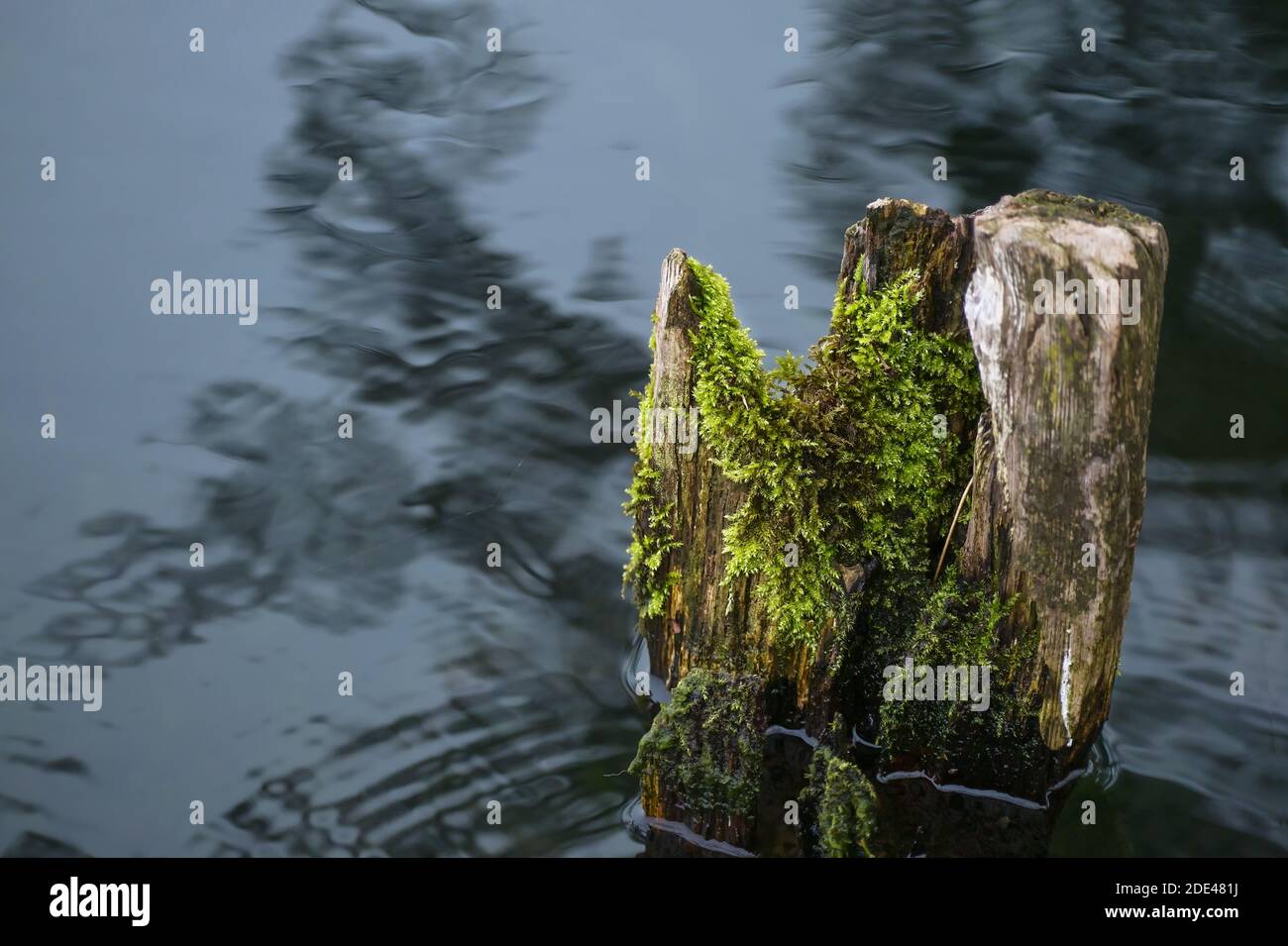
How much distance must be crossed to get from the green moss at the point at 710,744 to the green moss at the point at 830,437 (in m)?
0.35

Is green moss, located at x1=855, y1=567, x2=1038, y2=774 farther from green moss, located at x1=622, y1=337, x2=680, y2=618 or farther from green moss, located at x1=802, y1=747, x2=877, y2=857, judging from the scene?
green moss, located at x1=622, y1=337, x2=680, y2=618

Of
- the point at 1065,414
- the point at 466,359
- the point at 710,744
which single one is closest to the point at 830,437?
the point at 1065,414

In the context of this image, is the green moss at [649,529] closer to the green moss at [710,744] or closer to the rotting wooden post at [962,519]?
the rotting wooden post at [962,519]

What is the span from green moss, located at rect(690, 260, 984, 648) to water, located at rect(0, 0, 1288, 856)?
4.27 feet

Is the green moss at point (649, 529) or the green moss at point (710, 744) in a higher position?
the green moss at point (649, 529)

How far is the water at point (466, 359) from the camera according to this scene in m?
5.30

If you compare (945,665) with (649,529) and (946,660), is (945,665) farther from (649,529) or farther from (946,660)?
(649,529)

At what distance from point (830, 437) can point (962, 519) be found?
0.60 meters

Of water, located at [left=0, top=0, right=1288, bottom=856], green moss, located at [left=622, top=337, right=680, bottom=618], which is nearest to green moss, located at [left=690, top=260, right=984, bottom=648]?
green moss, located at [left=622, top=337, right=680, bottom=618]

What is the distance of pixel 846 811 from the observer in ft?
14.2

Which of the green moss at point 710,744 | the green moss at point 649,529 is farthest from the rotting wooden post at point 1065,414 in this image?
the green moss at point 649,529

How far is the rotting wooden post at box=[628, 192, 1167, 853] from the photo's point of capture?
13.0 ft
